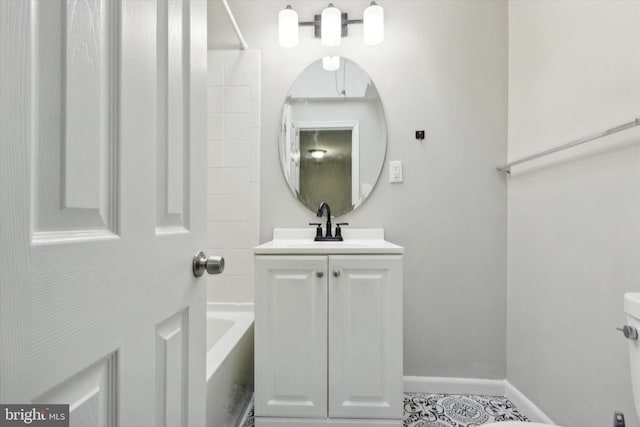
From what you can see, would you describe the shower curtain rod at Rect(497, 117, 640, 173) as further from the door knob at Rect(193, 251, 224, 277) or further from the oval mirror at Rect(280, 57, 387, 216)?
the door knob at Rect(193, 251, 224, 277)

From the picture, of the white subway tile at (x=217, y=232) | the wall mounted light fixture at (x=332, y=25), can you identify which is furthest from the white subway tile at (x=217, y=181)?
the wall mounted light fixture at (x=332, y=25)

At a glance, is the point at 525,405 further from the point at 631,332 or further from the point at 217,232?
the point at 217,232

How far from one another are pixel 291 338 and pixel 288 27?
1.53 m

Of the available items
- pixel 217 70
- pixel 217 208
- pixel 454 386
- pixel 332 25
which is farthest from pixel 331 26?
pixel 454 386

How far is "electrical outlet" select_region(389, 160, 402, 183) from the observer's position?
167 centimetres

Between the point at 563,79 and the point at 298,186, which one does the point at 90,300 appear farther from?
the point at 563,79

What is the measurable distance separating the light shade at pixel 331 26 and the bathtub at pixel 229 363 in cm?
149

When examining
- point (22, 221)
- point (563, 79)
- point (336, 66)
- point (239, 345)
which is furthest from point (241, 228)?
point (563, 79)

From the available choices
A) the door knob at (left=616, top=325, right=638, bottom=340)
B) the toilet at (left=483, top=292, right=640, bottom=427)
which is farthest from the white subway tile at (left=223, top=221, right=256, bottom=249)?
the door knob at (left=616, top=325, right=638, bottom=340)

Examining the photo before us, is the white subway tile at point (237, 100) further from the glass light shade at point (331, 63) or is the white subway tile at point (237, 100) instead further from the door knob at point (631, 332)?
the door knob at point (631, 332)

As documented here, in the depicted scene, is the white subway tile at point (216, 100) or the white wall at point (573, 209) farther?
the white subway tile at point (216, 100)

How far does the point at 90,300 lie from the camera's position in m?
0.37

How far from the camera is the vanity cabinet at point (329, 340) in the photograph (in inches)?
49.0

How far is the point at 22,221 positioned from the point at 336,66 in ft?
5.46
